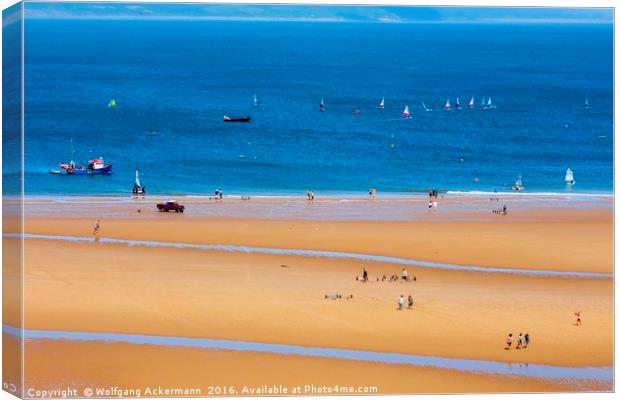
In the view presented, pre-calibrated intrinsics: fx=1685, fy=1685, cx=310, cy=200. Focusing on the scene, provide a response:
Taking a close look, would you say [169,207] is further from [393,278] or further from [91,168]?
[393,278]

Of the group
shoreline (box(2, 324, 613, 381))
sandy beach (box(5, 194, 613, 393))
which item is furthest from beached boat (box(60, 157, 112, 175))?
shoreline (box(2, 324, 613, 381))

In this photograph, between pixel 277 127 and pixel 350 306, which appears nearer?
pixel 350 306

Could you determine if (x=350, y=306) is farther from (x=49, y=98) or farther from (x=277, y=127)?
(x=277, y=127)

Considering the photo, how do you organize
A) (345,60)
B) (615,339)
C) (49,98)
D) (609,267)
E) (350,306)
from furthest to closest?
(345,60) < (49,98) < (609,267) < (350,306) < (615,339)

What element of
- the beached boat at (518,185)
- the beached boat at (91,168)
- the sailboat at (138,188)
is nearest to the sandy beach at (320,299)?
the beached boat at (91,168)

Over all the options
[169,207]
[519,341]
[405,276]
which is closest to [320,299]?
[405,276]

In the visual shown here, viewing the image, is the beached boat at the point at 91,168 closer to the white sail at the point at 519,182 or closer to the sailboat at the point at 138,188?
the sailboat at the point at 138,188

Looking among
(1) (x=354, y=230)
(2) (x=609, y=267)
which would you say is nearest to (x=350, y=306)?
(2) (x=609, y=267)
